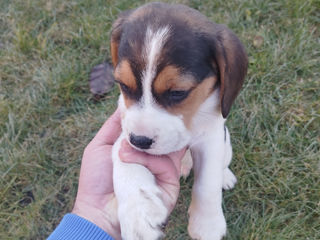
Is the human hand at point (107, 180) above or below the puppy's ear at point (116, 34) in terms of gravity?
below

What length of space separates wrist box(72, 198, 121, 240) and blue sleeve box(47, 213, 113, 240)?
0.42 feet

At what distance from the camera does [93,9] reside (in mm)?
5711

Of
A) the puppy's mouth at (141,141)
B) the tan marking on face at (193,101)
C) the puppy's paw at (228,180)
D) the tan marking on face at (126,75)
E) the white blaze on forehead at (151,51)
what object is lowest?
the puppy's paw at (228,180)

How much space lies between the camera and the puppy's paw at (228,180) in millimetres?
4070

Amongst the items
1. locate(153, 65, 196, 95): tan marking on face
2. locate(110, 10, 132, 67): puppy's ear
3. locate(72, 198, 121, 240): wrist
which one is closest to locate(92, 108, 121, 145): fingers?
locate(72, 198, 121, 240): wrist

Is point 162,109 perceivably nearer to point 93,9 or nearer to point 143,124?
point 143,124

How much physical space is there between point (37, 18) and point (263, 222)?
426cm

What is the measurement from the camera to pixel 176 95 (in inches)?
109

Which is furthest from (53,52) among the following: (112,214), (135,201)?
(135,201)

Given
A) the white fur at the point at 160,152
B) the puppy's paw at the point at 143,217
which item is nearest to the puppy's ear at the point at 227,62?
the white fur at the point at 160,152

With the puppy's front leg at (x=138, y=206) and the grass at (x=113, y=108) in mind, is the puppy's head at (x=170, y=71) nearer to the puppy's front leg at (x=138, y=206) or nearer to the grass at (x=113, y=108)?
the puppy's front leg at (x=138, y=206)

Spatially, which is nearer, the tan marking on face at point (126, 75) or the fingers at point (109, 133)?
the tan marking on face at point (126, 75)

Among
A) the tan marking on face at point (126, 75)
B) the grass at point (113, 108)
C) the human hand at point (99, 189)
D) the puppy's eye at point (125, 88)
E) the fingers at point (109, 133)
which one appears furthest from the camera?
the grass at point (113, 108)

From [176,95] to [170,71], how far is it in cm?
21
